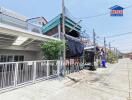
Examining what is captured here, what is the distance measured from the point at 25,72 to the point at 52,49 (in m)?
2.97

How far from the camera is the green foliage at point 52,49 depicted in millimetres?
10730

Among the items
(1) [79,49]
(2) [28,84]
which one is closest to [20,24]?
(1) [79,49]

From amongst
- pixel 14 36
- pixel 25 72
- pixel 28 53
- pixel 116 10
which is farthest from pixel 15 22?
pixel 116 10

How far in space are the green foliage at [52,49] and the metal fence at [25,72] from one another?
0.55m

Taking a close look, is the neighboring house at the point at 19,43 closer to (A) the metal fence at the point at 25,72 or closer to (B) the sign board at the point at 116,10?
(A) the metal fence at the point at 25,72

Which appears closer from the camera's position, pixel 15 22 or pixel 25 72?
pixel 25 72

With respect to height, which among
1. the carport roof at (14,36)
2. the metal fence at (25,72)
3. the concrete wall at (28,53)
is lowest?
the metal fence at (25,72)

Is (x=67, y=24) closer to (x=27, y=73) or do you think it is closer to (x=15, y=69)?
(x=27, y=73)

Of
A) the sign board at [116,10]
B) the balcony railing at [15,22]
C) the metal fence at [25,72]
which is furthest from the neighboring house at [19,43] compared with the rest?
the sign board at [116,10]

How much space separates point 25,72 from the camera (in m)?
8.45

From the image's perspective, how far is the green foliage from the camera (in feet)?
35.2

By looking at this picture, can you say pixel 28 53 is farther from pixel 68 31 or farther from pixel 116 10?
pixel 116 10

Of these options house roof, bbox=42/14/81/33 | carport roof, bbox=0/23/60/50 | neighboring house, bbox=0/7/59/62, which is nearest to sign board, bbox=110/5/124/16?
neighboring house, bbox=0/7/59/62

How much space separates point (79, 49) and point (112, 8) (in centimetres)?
614
